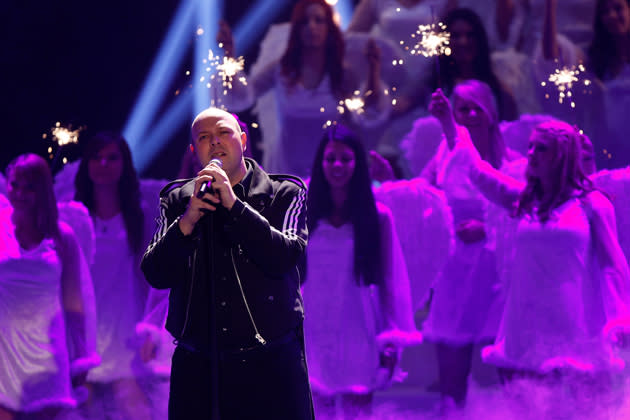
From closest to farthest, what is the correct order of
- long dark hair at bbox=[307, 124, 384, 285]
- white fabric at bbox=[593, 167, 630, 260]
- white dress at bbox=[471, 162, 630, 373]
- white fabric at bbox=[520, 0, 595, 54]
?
white dress at bbox=[471, 162, 630, 373] < long dark hair at bbox=[307, 124, 384, 285] < white fabric at bbox=[593, 167, 630, 260] < white fabric at bbox=[520, 0, 595, 54]

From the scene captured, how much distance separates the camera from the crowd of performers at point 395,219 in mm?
3582

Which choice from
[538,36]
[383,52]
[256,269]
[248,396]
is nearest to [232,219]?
[256,269]

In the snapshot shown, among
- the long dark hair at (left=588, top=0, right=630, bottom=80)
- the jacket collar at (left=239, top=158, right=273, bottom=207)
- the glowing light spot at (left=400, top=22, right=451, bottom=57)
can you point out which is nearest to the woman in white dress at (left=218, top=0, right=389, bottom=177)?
the glowing light spot at (left=400, top=22, right=451, bottom=57)

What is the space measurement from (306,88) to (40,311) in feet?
6.18

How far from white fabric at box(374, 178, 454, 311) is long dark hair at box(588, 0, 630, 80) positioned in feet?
3.87

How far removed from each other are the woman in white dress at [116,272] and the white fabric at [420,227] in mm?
1363

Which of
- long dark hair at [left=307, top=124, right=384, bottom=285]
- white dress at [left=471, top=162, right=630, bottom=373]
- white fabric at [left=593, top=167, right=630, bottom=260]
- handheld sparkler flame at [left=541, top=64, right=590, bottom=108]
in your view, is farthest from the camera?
handheld sparkler flame at [left=541, top=64, right=590, bottom=108]

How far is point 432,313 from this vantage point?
3.88 m

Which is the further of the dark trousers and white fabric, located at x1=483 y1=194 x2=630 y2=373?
white fabric, located at x1=483 y1=194 x2=630 y2=373

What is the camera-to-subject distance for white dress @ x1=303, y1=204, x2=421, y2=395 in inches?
141

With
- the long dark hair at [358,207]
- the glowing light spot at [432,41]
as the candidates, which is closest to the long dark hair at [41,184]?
the long dark hair at [358,207]

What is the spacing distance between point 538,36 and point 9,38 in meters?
3.09

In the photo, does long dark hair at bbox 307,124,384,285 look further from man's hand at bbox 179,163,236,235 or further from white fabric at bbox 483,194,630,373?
man's hand at bbox 179,163,236,235

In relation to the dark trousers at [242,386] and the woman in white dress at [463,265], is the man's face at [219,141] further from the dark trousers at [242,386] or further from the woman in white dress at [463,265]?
the woman in white dress at [463,265]
